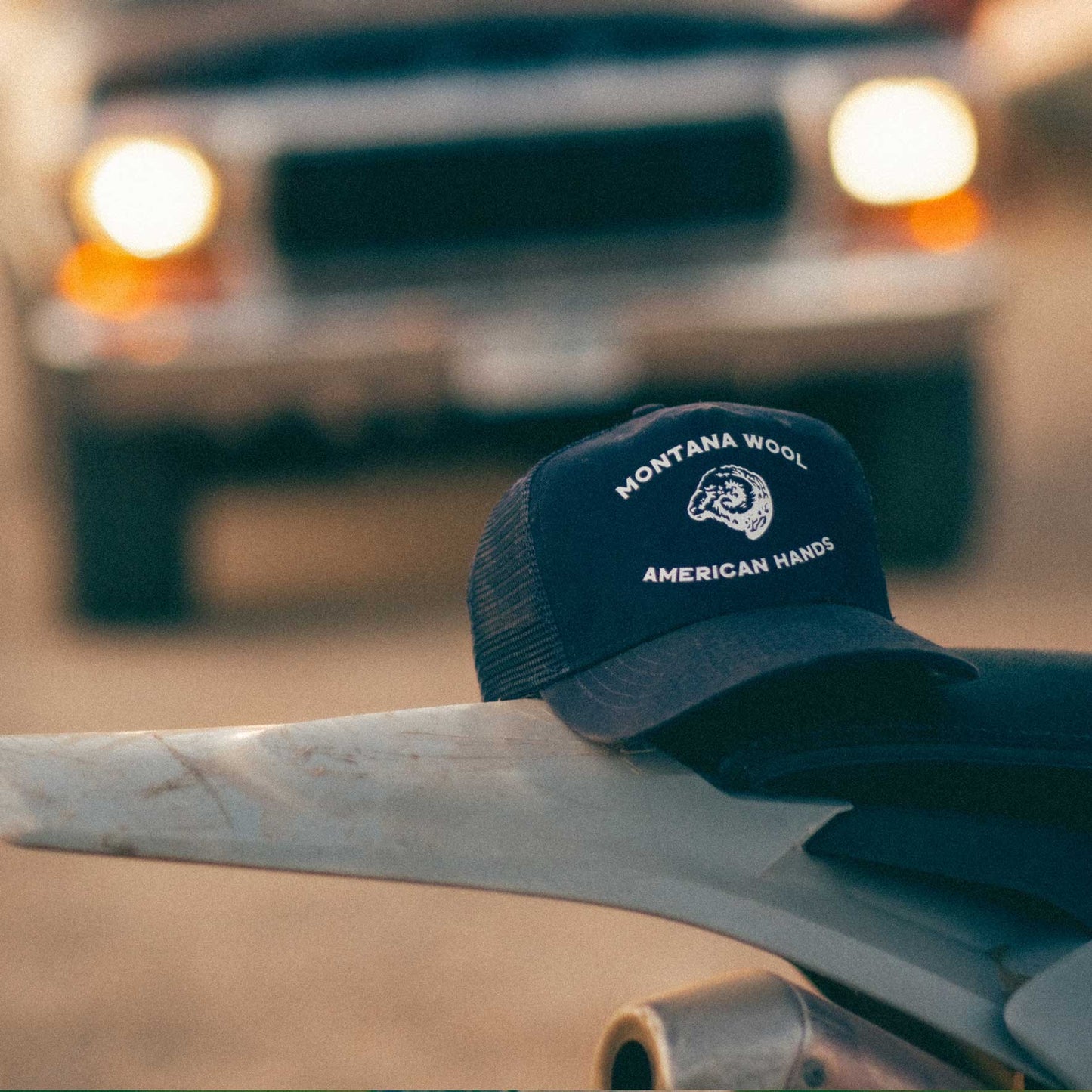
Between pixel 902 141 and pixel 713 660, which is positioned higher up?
pixel 902 141

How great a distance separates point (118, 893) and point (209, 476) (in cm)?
203

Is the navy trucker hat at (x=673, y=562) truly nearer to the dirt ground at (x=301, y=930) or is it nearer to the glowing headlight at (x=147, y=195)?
the dirt ground at (x=301, y=930)

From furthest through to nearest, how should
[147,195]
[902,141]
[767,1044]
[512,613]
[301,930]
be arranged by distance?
[902,141], [147,195], [301,930], [512,613], [767,1044]

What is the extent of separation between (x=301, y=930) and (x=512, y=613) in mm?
1755

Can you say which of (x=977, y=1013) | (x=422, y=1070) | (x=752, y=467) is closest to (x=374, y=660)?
(x=422, y=1070)

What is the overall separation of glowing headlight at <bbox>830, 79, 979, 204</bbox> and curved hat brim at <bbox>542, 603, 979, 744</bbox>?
328cm

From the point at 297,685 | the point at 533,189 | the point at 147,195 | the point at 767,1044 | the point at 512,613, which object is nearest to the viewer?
the point at 767,1044

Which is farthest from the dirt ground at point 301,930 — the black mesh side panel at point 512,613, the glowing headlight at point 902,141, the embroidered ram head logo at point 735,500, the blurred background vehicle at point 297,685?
the embroidered ram head logo at point 735,500

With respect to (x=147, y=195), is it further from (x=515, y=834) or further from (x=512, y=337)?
(x=515, y=834)

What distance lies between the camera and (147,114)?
3.99 m

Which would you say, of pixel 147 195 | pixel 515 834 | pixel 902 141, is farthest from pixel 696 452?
pixel 902 141

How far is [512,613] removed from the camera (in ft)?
Answer: 3.51

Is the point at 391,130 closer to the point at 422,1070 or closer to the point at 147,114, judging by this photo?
the point at 147,114

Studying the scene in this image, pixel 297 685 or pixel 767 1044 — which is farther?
pixel 297 685
